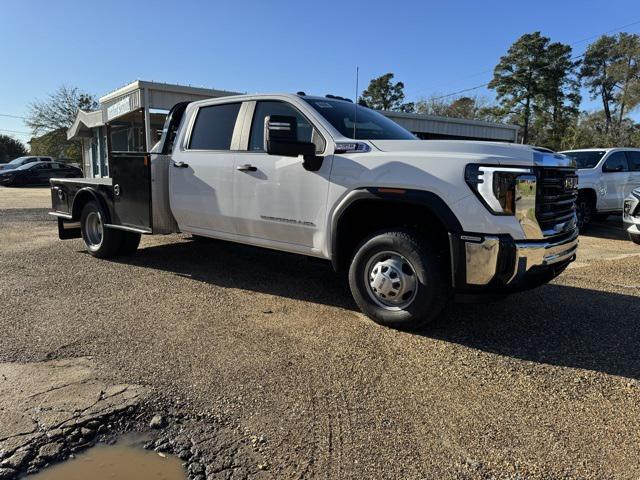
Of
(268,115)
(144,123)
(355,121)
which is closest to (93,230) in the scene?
(268,115)

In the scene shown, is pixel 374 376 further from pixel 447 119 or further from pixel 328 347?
pixel 447 119

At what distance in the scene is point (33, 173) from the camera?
27.8 meters

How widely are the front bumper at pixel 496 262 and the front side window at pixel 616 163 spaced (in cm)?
834

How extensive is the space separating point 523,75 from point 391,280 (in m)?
46.7

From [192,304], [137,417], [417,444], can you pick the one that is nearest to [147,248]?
[192,304]

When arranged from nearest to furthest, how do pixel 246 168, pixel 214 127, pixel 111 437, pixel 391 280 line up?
pixel 111 437 < pixel 391 280 < pixel 246 168 < pixel 214 127

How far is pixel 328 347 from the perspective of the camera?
13.2ft

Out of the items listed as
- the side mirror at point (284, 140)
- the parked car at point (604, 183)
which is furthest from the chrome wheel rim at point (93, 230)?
the parked car at point (604, 183)

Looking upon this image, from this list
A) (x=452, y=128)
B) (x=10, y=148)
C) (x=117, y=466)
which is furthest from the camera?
(x=10, y=148)

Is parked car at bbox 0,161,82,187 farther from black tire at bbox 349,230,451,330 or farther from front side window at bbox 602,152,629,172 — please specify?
black tire at bbox 349,230,451,330

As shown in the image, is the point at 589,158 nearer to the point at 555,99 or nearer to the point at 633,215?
the point at 633,215

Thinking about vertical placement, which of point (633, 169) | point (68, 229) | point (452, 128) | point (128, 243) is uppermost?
point (452, 128)

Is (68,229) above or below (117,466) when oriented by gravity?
above

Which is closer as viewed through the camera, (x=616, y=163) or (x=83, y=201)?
(x=83, y=201)
